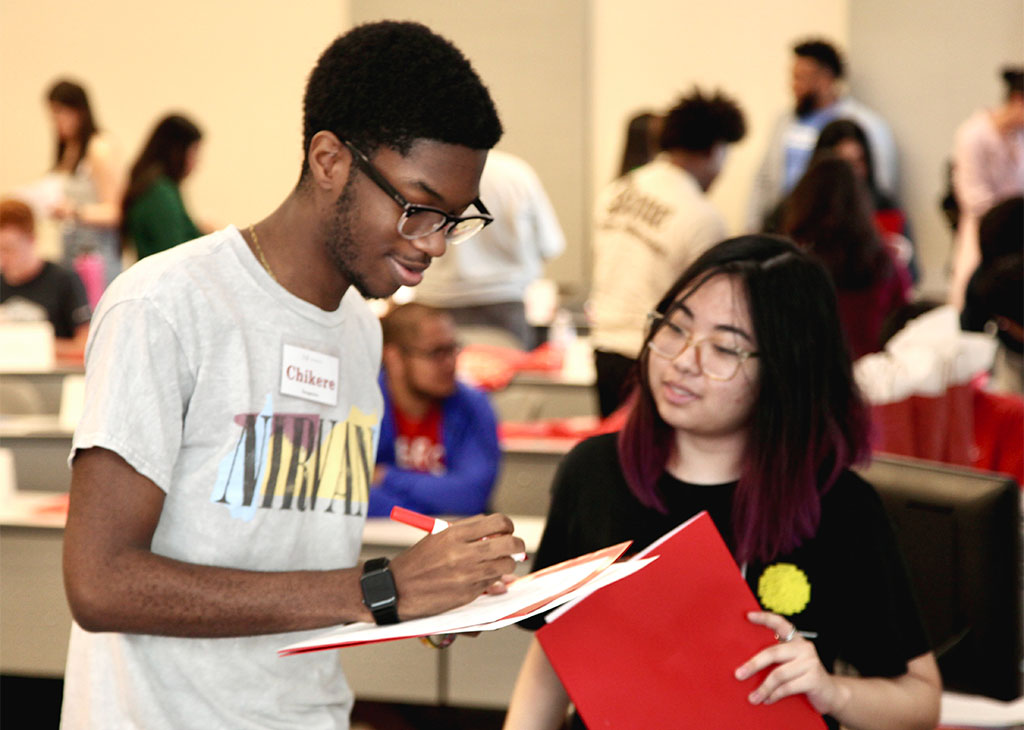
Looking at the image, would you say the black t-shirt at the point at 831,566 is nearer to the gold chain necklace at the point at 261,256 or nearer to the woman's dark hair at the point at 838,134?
the gold chain necklace at the point at 261,256

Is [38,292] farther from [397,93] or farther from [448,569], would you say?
[448,569]

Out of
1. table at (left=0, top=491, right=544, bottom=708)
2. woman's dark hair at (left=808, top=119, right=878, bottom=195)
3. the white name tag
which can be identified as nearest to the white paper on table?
the white name tag

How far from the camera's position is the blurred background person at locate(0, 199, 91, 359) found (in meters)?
5.37

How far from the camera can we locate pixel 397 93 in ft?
3.88

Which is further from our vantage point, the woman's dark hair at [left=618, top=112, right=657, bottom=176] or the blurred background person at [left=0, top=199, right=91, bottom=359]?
the woman's dark hair at [left=618, top=112, right=657, bottom=176]

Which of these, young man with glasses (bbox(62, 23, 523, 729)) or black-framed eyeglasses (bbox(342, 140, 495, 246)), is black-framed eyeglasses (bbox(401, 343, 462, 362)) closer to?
young man with glasses (bbox(62, 23, 523, 729))

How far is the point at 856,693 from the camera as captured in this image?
1.39 meters

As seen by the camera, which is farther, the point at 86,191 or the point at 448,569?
the point at 86,191

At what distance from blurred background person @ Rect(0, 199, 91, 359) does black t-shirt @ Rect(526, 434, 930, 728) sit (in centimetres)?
437

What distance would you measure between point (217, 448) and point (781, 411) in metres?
0.74

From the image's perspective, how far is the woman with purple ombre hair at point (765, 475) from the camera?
147 cm

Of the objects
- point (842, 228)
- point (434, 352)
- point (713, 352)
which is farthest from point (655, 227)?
point (713, 352)

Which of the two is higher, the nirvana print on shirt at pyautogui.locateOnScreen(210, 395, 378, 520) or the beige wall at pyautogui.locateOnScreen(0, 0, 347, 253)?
the beige wall at pyautogui.locateOnScreen(0, 0, 347, 253)

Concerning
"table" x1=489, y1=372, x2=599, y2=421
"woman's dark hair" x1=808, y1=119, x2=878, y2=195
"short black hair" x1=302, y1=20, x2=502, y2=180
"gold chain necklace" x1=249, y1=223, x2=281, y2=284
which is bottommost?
"table" x1=489, y1=372, x2=599, y2=421
